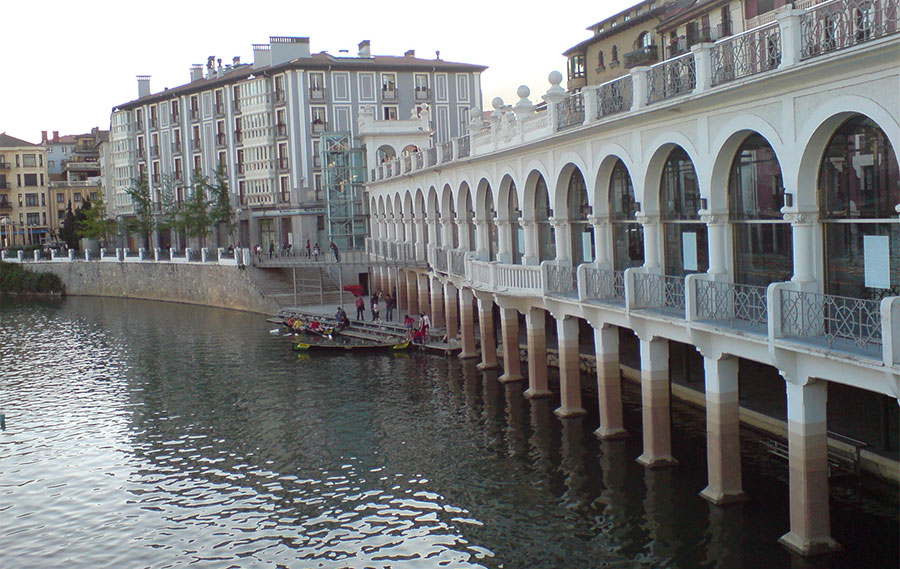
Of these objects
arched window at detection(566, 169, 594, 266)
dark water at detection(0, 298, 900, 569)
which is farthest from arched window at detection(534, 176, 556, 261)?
dark water at detection(0, 298, 900, 569)

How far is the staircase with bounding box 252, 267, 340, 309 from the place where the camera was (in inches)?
2361

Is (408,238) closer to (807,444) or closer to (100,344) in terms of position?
(100,344)

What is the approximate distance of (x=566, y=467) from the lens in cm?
2344

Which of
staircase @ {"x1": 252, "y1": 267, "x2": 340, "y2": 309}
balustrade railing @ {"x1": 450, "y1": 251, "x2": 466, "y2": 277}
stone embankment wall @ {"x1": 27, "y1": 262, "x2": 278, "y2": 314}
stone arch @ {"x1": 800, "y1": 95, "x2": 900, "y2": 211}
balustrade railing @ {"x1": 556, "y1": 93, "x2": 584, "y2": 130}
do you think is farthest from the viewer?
stone embankment wall @ {"x1": 27, "y1": 262, "x2": 278, "y2": 314}

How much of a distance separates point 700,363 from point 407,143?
127ft

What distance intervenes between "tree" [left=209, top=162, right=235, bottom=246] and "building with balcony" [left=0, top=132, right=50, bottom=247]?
156ft

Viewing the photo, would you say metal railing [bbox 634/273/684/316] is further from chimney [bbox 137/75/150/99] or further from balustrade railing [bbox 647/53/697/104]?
chimney [bbox 137/75/150/99]

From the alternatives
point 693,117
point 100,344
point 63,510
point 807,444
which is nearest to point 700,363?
point 693,117

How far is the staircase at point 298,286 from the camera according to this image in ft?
197

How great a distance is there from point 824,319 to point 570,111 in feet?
38.8

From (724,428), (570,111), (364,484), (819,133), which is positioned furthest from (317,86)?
(819,133)

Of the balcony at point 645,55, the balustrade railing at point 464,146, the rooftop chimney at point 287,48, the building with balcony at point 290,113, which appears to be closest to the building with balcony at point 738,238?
the balustrade railing at point 464,146

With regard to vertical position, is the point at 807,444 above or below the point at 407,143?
below

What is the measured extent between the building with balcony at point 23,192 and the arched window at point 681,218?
10883cm
